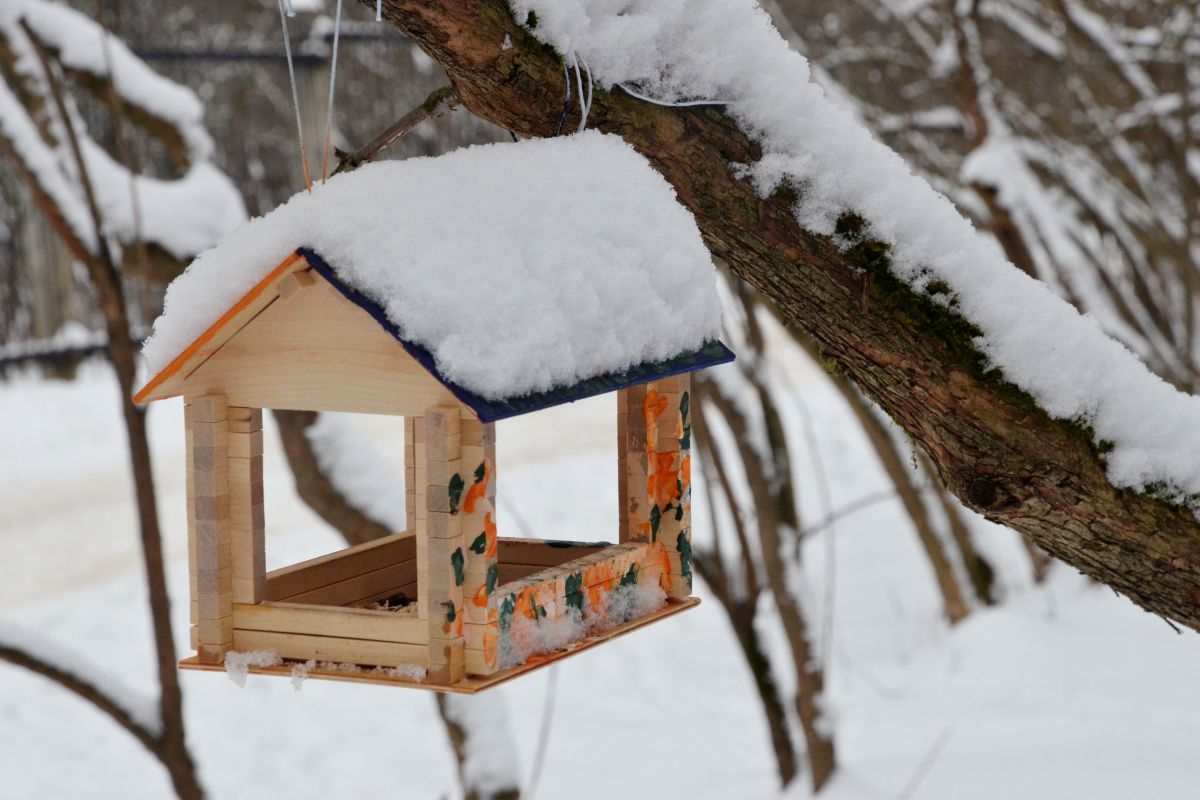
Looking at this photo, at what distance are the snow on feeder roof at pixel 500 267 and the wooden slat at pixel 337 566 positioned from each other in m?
0.36

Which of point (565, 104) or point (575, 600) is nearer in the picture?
point (565, 104)

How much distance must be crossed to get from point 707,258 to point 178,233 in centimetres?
214

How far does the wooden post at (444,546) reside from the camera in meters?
1.59

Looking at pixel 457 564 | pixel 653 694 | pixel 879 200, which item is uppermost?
pixel 879 200

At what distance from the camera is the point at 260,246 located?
5.27 feet

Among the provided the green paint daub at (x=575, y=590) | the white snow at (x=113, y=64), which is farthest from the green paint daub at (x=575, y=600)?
the white snow at (x=113, y=64)

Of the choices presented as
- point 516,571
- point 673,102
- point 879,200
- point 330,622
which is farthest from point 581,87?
point 516,571

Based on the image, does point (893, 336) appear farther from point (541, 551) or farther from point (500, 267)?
point (541, 551)

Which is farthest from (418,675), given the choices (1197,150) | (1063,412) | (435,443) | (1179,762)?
(1197,150)

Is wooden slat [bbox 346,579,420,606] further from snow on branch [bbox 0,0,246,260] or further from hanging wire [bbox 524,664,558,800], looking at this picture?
snow on branch [bbox 0,0,246,260]

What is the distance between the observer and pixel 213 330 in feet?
5.34

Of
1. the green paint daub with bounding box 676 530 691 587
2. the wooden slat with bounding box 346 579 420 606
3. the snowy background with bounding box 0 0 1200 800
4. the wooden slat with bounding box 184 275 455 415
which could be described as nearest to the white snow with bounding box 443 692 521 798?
the snowy background with bounding box 0 0 1200 800

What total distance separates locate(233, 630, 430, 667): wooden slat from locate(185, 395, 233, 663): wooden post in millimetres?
37

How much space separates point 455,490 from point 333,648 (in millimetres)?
292
